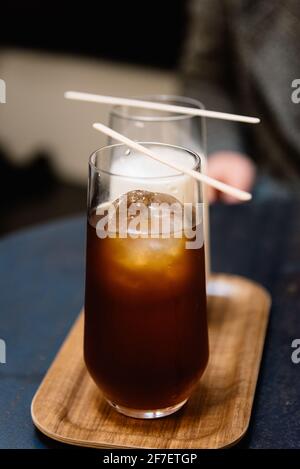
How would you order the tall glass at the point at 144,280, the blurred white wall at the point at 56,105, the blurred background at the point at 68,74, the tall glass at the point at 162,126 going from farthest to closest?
1. the blurred white wall at the point at 56,105
2. the blurred background at the point at 68,74
3. the tall glass at the point at 162,126
4. the tall glass at the point at 144,280

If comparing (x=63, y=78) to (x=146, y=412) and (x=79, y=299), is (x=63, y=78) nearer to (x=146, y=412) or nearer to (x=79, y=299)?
(x=79, y=299)

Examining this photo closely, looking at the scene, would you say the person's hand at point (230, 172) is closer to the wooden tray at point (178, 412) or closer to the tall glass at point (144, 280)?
the wooden tray at point (178, 412)

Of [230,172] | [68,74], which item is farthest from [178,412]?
[68,74]

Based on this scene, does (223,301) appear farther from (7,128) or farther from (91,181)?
(7,128)

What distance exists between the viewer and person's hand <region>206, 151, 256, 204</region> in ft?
4.61

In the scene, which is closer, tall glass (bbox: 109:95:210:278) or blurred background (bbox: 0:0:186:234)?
tall glass (bbox: 109:95:210:278)

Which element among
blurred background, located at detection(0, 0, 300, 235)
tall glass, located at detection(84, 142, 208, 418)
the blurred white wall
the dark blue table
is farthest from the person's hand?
the blurred white wall

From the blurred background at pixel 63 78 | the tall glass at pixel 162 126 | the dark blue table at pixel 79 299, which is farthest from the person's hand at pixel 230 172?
the blurred background at pixel 63 78

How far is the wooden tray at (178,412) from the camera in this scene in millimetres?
698

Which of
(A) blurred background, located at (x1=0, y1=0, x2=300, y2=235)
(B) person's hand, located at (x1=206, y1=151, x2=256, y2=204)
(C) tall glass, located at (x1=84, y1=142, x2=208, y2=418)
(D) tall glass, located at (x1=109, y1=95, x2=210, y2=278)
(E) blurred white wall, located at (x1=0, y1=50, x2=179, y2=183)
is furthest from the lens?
(E) blurred white wall, located at (x1=0, y1=50, x2=179, y2=183)

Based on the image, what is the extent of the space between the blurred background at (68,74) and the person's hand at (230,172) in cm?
28

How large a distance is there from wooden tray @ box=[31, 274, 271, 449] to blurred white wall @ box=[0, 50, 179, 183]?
77.0 inches

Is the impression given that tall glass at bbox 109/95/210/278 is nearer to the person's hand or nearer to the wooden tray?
the wooden tray

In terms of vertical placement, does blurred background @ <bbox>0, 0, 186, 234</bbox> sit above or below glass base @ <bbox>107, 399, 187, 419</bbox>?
above
